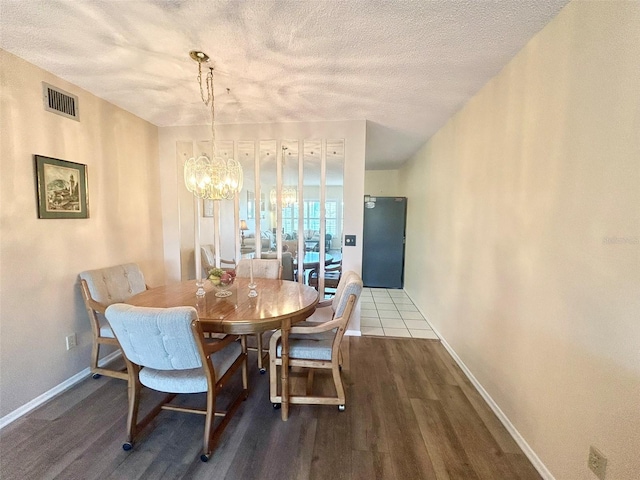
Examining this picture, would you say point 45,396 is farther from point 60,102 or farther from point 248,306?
point 60,102

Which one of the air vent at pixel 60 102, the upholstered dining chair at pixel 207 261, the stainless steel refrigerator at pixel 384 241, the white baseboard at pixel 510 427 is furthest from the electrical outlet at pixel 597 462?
the stainless steel refrigerator at pixel 384 241

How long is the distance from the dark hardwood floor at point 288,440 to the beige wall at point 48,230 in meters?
0.34

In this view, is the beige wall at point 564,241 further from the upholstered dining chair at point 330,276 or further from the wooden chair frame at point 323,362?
the upholstered dining chair at point 330,276

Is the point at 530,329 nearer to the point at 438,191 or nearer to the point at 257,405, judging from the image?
the point at 257,405

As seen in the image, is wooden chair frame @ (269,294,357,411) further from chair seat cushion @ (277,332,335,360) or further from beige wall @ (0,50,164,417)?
beige wall @ (0,50,164,417)

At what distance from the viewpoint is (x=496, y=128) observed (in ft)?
6.57

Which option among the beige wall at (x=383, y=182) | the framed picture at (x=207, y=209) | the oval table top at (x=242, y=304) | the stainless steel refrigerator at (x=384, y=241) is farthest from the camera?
the beige wall at (x=383, y=182)

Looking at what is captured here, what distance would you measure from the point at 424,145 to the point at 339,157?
162cm

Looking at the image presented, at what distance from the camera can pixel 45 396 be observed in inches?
78.0

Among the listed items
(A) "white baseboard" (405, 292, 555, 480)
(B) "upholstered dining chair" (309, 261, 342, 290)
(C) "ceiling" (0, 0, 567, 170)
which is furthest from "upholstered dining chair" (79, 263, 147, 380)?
(A) "white baseboard" (405, 292, 555, 480)

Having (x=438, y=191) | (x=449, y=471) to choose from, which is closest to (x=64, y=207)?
(x=449, y=471)

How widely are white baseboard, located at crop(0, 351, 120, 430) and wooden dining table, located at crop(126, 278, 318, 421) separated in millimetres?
949

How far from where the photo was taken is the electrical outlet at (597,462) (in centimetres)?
113

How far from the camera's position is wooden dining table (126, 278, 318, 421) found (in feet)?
5.30
